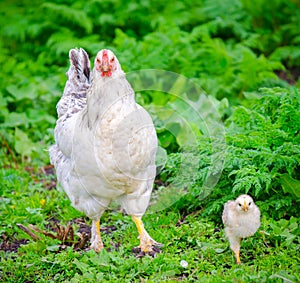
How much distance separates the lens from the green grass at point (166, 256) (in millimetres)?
4773

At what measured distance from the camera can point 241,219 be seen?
474 centimetres

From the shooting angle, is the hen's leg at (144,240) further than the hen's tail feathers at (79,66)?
No

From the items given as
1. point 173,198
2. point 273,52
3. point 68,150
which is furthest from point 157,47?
point 68,150

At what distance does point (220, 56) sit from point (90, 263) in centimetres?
466

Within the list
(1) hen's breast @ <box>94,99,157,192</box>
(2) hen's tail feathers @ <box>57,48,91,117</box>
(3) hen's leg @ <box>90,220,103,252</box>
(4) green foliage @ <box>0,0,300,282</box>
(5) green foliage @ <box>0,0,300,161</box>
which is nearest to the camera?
(1) hen's breast @ <box>94,99,157,192</box>

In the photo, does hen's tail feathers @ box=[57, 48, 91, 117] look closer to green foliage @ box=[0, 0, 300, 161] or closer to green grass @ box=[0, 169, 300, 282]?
green grass @ box=[0, 169, 300, 282]

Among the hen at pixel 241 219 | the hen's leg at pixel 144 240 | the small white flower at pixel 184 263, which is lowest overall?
the hen's leg at pixel 144 240

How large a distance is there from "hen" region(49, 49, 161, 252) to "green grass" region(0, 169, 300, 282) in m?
0.32

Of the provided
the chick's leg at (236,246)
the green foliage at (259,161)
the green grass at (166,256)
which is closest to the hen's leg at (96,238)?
the green grass at (166,256)

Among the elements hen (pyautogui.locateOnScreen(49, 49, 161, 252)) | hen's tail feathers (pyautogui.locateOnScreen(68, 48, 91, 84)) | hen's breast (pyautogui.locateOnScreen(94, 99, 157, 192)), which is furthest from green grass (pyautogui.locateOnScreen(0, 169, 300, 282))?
hen's tail feathers (pyautogui.locateOnScreen(68, 48, 91, 84))

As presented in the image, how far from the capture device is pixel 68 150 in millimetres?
5250

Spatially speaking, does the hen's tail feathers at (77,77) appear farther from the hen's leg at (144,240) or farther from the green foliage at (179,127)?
the hen's leg at (144,240)

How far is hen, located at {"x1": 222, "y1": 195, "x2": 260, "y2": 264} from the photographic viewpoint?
15.5ft

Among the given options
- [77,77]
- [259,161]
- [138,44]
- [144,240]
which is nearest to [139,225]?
[144,240]
